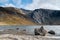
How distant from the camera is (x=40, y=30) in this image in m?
54.2

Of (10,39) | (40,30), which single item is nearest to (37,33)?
(40,30)

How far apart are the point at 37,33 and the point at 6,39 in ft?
74.9

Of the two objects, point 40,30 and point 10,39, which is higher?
point 10,39

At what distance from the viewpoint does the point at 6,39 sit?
31672mm

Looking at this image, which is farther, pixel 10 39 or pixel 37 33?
pixel 37 33

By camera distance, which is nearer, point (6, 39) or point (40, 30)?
point (6, 39)

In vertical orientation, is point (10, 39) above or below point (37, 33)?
above

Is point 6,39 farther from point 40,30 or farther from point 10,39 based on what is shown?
point 40,30

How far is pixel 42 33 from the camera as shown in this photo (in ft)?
174

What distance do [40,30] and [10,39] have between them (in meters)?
23.1

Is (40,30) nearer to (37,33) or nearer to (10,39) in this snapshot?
(37,33)

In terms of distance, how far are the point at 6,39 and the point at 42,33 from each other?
2280 cm

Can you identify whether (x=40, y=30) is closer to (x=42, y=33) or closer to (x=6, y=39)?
(x=42, y=33)

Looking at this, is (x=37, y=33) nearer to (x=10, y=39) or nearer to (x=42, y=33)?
(x=42, y=33)
